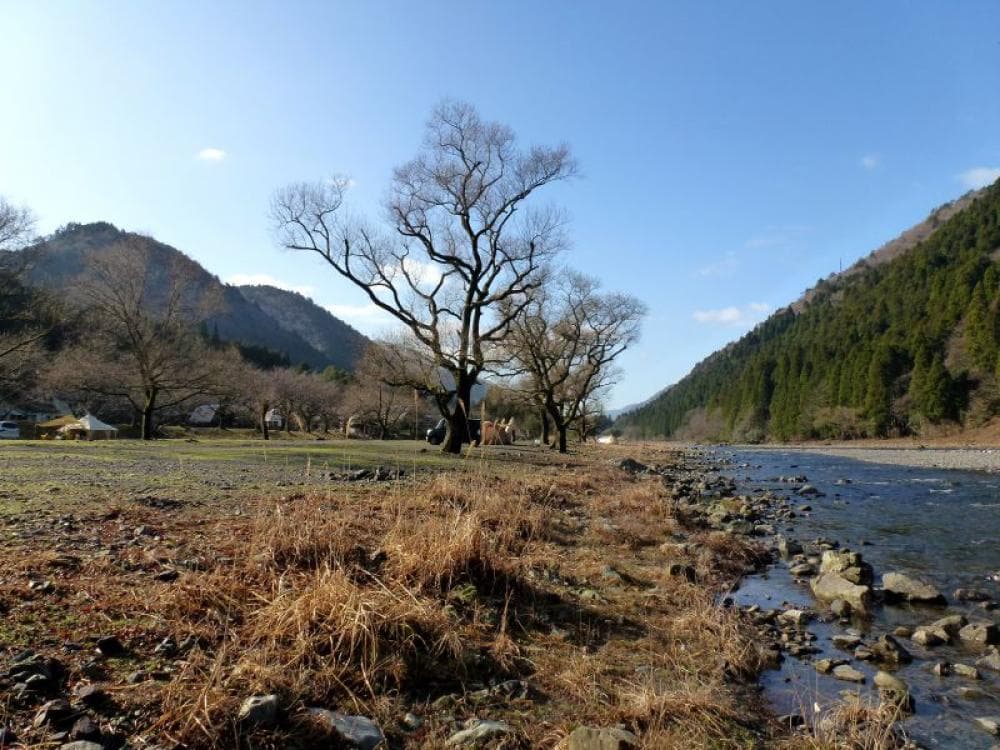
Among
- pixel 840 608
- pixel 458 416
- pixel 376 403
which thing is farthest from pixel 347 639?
pixel 376 403

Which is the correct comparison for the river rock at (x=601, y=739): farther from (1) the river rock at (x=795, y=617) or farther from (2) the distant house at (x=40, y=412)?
(2) the distant house at (x=40, y=412)

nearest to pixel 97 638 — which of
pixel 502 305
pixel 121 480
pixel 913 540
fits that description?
pixel 121 480

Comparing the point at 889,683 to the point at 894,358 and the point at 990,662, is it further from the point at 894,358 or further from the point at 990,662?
the point at 894,358

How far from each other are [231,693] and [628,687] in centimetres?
264

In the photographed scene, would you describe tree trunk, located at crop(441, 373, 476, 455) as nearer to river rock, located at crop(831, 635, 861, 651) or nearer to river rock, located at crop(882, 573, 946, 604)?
river rock, located at crop(882, 573, 946, 604)

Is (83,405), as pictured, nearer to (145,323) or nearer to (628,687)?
(145,323)

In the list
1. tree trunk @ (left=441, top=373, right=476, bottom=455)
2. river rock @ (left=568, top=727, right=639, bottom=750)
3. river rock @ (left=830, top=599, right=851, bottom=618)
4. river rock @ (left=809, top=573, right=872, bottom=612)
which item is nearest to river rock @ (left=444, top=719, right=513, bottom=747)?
river rock @ (left=568, top=727, right=639, bottom=750)

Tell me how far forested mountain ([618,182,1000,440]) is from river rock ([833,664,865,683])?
234 ft

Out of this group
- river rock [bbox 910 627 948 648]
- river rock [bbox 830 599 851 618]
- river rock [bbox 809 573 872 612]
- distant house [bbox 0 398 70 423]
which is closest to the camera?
river rock [bbox 910 627 948 648]

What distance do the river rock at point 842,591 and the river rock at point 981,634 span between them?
1.04m

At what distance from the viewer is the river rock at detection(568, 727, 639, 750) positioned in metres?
3.22

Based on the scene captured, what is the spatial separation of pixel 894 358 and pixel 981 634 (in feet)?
278

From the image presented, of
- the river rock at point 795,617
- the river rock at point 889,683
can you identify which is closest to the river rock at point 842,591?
the river rock at point 795,617

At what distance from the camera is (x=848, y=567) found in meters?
8.57
